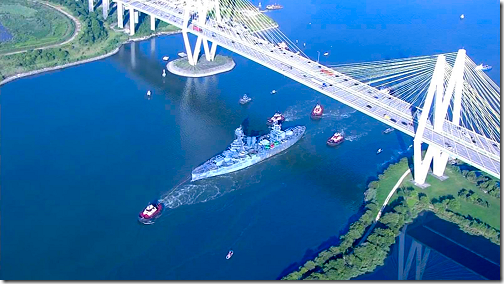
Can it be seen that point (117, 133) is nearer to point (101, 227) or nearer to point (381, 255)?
point (101, 227)

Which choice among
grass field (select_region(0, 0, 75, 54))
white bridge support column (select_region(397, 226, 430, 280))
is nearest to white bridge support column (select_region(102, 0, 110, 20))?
grass field (select_region(0, 0, 75, 54))

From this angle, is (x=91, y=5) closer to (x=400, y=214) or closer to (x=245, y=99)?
(x=245, y=99)

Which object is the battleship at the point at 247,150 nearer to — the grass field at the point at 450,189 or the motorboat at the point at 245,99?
the motorboat at the point at 245,99

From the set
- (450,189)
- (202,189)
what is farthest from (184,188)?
(450,189)

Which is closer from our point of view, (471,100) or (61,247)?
(61,247)

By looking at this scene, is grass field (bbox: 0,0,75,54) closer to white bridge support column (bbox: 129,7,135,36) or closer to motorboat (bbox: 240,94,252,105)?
white bridge support column (bbox: 129,7,135,36)

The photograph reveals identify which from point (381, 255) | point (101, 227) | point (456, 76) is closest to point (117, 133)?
point (101, 227)
